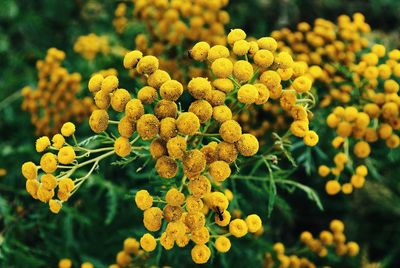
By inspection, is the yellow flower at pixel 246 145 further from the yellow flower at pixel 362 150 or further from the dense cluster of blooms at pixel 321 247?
the dense cluster of blooms at pixel 321 247

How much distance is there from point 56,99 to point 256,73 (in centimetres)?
154

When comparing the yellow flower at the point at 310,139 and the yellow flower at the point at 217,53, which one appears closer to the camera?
the yellow flower at the point at 217,53

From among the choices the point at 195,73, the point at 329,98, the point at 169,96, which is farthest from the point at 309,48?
the point at 169,96

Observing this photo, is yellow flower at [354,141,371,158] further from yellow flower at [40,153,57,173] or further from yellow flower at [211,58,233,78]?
yellow flower at [40,153,57,173]

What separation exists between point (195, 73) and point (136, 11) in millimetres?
633

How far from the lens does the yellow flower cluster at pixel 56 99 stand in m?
3.30

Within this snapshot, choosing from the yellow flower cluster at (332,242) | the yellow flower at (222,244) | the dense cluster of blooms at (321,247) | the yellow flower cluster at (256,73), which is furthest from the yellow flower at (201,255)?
the yellow flower cluster at (332,242)

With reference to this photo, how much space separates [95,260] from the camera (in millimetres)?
3076

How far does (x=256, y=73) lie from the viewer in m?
2.24

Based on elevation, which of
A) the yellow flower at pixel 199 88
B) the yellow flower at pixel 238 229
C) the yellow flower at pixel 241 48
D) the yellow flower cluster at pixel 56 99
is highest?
the yellow flower at pixel 241 48

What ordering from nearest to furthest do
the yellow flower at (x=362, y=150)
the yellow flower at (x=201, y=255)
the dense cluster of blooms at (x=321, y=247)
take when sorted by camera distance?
the yellow flower at (x=201, y=255)
the yellow flower at (x=362, y=150)
the dense cluster of blooms at (x=321, y=247)

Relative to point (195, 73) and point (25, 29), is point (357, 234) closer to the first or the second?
point (195, 73)

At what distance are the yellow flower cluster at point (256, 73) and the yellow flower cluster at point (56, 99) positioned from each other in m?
1.35

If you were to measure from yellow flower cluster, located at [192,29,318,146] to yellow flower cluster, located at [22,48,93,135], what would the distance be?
1.35 metres
